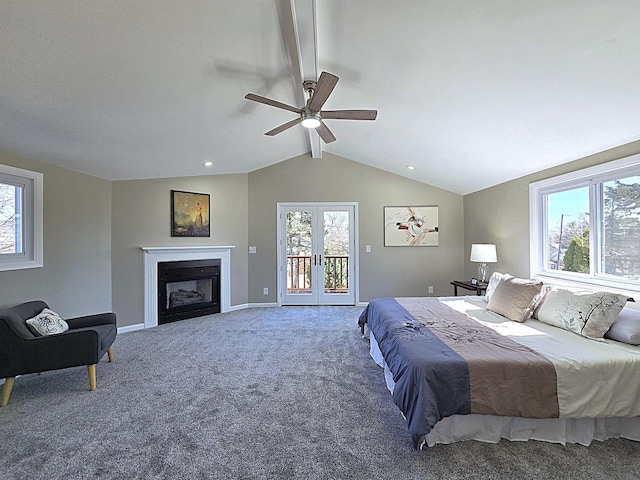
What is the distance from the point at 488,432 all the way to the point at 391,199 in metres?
4.54

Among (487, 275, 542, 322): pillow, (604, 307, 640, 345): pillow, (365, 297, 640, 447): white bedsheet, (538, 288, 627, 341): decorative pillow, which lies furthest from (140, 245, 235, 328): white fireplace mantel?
(604, 307, 640, 345): pillow

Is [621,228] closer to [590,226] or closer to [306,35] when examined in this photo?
[590,226]

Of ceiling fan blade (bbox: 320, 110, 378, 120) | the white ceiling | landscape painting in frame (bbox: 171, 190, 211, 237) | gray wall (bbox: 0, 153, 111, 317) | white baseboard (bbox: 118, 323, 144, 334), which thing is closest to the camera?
the white ceiling

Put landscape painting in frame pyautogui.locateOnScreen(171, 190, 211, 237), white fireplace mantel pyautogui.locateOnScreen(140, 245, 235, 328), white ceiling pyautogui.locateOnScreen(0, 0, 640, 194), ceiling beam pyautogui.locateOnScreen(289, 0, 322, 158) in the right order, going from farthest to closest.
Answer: landscape painting in frame pyautogui.locateOnScreen(171, 190, 211, 237)
white fireplace mantel pyautogui.locateOnScreen(140, 245, 235, 328)
ceiling beam pyautogui.locateOnScreen(289, 0, 322, 158)
white ceiling pyautogui.locateOnScreen(0, 0, 640, 194)

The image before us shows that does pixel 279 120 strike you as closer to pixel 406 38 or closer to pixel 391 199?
pixel 406 38

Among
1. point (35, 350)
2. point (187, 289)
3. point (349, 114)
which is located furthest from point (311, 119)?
point (187, 289)

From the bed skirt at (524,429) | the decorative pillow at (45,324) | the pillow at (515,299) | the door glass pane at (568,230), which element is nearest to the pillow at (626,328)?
the bed skirt at (524,429)

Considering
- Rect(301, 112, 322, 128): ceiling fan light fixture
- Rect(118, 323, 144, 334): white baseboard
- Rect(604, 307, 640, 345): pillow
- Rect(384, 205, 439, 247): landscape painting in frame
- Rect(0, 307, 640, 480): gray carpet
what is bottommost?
Rect(0, 307, 640, 480): gray carpet

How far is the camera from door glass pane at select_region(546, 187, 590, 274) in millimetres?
3535

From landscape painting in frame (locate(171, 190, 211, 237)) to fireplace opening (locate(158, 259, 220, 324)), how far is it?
511 millimetres

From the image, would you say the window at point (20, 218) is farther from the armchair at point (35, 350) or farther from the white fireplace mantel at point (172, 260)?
the white fireplace mantel at point (172, 260)

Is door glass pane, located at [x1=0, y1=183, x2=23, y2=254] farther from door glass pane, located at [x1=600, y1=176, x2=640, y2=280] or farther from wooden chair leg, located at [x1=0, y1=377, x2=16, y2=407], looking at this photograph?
door glass pane, located at [x1=600, y1=176, x2=640, y2=280]

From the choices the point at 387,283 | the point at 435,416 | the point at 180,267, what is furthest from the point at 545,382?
the point at 180,267

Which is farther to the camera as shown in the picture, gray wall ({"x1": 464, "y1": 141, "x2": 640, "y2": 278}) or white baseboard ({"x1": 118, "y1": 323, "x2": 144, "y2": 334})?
white baseboard ({"x1": 118, "y1": 323, "x2": 144, "y2": 334})
